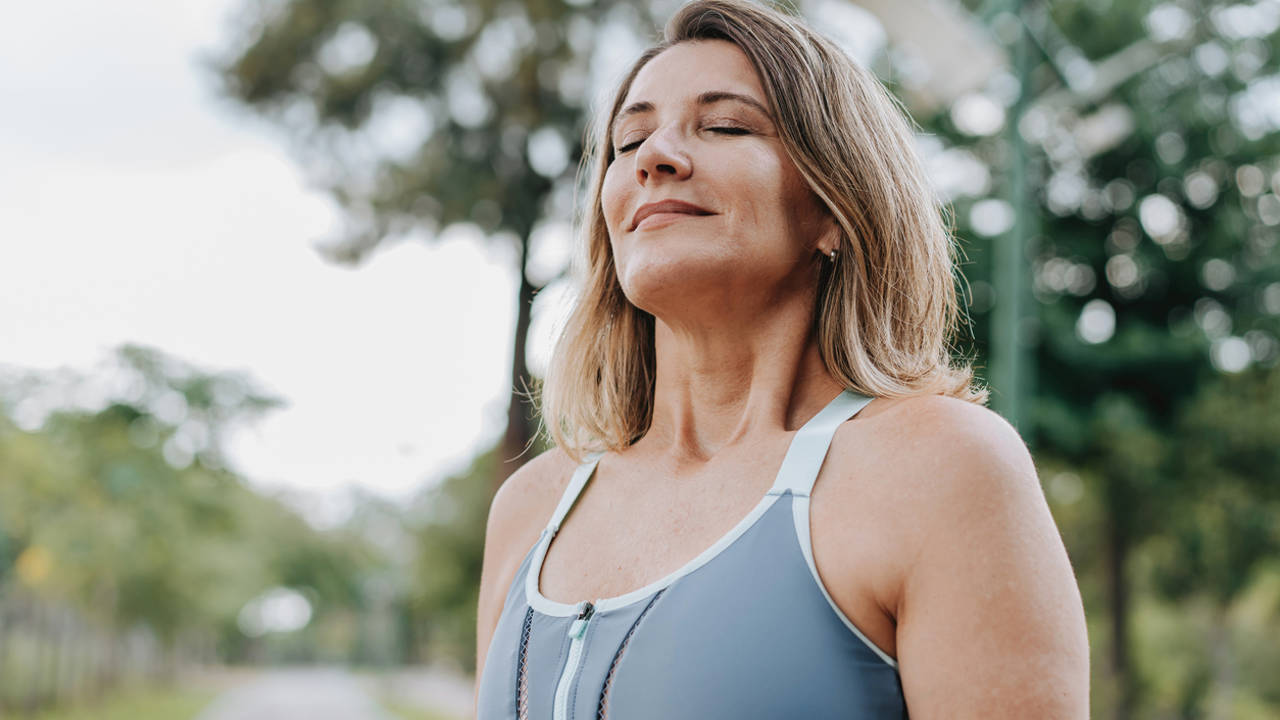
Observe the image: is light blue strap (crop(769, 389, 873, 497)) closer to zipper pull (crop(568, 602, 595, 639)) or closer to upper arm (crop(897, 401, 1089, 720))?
upper arm (crop(897, 401, 1089, 720))

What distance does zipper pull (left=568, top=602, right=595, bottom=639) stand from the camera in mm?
1339

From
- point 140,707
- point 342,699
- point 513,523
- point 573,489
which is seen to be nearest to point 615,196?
point 573,489

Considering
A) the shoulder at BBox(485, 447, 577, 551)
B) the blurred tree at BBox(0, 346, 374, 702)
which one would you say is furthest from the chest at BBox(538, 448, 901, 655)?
the blurred tree at BBox(0, 346, 374, 702)

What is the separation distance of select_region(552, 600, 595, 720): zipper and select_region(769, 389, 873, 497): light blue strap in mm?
267

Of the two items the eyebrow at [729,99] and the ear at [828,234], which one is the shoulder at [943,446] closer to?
the ear at [828,234]

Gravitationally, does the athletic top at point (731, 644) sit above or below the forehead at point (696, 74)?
below

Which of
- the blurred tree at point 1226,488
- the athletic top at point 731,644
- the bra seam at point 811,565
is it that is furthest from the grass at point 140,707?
the bra seam at point 811,565

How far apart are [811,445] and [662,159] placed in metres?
0.42

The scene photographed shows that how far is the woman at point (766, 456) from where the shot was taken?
1.13 metres

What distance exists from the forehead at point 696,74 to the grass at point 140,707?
16959 mm

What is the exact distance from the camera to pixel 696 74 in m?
1.53

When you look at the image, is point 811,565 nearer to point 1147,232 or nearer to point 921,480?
point 921,480

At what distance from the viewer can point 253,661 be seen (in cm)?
6256

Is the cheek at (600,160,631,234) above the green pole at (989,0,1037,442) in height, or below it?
below
